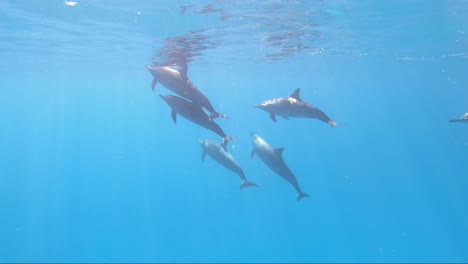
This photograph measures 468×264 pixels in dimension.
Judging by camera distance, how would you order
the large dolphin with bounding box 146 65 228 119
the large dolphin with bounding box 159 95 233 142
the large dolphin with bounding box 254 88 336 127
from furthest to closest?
the large dolphin with bounding box 254 88 336 127, the large dolphin with bounding box 146 65 228 119, the large dolphin with bounding box 159 95 233 142

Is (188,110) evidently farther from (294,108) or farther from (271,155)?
(271,155)

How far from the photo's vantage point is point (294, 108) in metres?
10.2

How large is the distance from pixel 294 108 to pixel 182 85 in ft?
9.87

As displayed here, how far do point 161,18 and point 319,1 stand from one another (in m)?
6.76

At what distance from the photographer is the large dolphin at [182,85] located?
9023 millimetres

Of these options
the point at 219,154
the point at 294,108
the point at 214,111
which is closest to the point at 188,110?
the point at 214,111

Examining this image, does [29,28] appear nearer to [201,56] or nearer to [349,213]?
[201,56]

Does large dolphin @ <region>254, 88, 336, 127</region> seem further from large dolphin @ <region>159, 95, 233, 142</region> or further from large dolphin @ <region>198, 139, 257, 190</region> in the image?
large dolphin @ <region>198, 139, 257, 190</region>

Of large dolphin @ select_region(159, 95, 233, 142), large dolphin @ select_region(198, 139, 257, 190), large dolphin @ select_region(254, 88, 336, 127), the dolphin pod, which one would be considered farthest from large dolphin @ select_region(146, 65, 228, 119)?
large dolphin @ select_region(198, 139, 257, 190)

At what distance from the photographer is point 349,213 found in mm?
44938

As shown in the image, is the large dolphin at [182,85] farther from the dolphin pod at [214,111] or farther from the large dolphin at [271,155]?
the large dolphin at [271,155]

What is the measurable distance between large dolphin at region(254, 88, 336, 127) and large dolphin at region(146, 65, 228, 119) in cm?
182

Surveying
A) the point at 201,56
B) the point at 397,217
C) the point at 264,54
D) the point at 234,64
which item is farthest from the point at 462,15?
the point at 397,217

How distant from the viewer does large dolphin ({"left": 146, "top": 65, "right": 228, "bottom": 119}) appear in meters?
9.02
